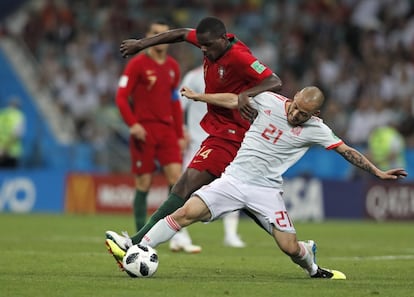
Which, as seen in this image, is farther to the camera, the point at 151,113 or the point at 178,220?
the point at 151,113

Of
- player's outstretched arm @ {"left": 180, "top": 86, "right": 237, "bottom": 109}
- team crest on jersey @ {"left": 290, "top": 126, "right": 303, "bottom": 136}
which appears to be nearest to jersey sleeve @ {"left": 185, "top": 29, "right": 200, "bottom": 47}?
player's outstretched arm @ {"left": 180, "top": 86, "right": 237, "bottom": 109}

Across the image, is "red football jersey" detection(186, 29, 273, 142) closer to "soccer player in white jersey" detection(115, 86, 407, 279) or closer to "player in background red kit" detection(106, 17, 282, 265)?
"player in background red kit" detection(106, 17, 282, 265)

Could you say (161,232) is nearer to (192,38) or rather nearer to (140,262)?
(140,262)

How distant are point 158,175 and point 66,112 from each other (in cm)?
466

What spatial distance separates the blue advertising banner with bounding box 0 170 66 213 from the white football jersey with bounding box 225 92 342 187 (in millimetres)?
14084

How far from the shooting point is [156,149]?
13.8m

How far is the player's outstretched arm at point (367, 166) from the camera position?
937 centimetres

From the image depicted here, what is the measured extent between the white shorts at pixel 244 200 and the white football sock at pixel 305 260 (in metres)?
0.20

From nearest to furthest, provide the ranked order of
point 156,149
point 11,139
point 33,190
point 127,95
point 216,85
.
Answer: point 216,85
point 127,95
point 156,149
point 33,190
point 11,139

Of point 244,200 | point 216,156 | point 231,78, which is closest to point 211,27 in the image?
point 231,78

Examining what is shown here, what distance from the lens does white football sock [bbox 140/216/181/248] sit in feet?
31.3

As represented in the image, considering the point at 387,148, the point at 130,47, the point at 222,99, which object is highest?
the point at 130,47

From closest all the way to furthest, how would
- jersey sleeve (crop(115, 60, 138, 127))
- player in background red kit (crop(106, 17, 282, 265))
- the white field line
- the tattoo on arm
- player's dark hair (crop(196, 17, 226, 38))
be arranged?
the tattoo on arm, player's dark hair (crop(196, 17, 226, 38)), player in background red kit (crop(106, 17, 282, 265)), the white field line, jersey sleeve (crop(115, 60, 138, 127))

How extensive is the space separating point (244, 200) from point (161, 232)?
0.78 meters
